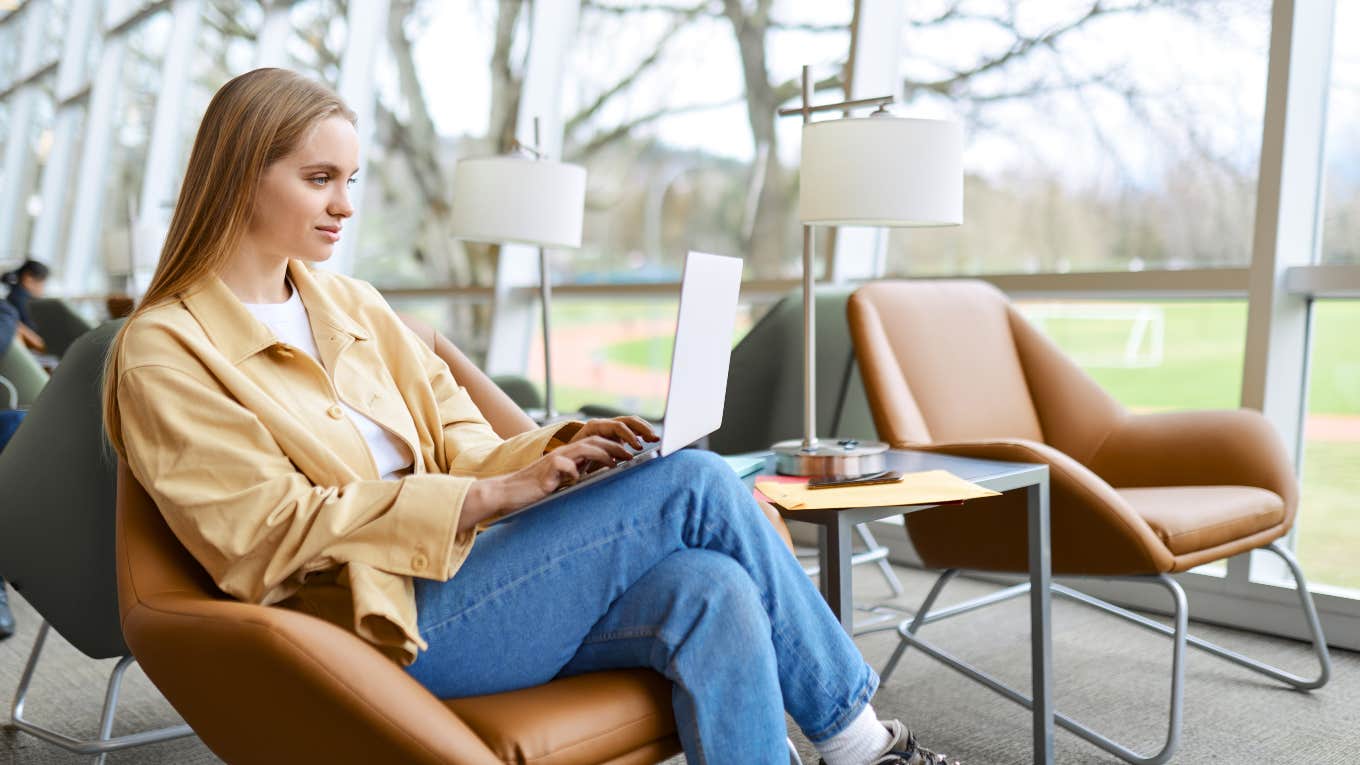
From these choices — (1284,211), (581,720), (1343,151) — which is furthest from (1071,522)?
(1343,151)

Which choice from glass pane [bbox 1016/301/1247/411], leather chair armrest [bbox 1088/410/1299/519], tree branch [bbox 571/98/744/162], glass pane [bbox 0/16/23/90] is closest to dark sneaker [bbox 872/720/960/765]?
leather chair armrest [bbox 1088/410/1299/519]

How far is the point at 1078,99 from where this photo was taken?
346cm

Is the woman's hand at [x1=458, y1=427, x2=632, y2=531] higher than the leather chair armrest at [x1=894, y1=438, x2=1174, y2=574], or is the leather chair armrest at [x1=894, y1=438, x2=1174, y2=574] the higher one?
the woman's hand at [x1=458, y1=427, x2=632, y2=531]

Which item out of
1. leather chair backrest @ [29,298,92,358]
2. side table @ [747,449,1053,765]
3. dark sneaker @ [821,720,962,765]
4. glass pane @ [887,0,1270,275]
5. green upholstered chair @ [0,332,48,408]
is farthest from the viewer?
leather chair backrest @ [29,298,92,358]

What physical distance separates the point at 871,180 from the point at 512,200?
1139 millimetres

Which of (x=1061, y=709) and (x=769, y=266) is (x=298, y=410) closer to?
(x=1061, y=709)

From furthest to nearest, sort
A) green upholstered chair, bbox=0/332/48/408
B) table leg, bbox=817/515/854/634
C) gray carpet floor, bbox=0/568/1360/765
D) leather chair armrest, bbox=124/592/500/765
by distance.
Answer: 1. green upholstered chair, bbox=0/332/48/408
2. gray carpet floor, bbox=0/568/1360/765
3. table leg, bbox=817/515/854/634
4. leather chair armrest, bbox=124/592/500/765

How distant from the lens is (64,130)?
31.6 ft

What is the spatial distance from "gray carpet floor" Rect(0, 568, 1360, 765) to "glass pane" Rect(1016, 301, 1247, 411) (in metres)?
0.71

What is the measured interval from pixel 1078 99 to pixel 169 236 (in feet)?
9.05

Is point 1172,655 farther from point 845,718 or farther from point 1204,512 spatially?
point 845,718

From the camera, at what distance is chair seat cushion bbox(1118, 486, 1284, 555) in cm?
210

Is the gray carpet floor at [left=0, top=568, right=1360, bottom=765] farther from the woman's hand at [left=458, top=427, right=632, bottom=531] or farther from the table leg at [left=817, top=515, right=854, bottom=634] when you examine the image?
the woman's hand at [left=458, top=427, right=632, bottom=531]

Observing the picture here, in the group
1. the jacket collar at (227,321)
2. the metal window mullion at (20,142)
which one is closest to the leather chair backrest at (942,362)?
the jacket collar at (227,321)
